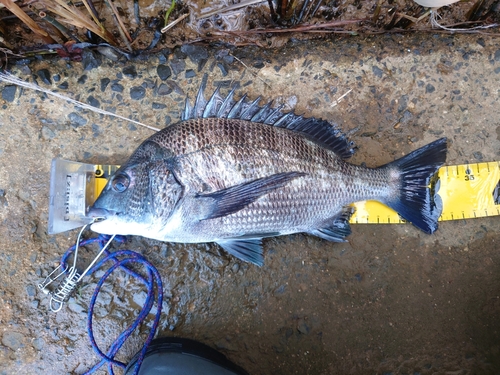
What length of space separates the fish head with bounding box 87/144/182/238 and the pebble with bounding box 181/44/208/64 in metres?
0.92

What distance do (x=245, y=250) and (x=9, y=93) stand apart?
198 centimetres

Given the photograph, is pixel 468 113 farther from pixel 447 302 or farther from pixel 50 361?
pixel 50 361

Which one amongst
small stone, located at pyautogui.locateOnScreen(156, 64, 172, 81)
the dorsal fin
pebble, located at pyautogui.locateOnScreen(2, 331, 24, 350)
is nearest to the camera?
the dorsal fin

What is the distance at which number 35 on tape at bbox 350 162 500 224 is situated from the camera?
7.70 ft

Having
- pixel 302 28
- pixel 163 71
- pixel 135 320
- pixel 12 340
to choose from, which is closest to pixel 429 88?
pixel 302 28

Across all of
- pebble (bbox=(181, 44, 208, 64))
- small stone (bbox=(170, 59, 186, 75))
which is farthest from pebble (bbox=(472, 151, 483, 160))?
small stone (bbox=(170, 59, 186, 75))

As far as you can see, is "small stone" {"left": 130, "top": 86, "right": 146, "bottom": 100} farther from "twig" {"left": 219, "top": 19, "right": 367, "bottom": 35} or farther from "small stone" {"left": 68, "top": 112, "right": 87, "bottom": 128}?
"twig" {"left": 219, "top": 19, "right": 367, "bottom": 35}

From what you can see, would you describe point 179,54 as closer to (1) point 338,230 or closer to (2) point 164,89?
(2) point 164,89

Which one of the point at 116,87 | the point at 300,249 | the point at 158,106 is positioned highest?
the point at 116,87

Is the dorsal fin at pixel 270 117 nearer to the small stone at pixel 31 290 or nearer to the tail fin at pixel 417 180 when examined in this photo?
the tail fin at pixel 417 180

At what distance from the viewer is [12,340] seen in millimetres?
2150

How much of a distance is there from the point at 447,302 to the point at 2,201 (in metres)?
3.22

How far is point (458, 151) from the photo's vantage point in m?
2.42

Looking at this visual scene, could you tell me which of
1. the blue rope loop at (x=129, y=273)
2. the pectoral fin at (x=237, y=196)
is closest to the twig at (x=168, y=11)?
the pectoral fin at (x=237, y=196)
